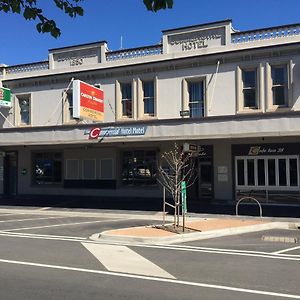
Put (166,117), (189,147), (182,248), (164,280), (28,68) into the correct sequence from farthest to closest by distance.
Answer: (28,68)
(166,117)
(189,147)
(182,248)
(164,280)

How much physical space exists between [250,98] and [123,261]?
14.2 meters

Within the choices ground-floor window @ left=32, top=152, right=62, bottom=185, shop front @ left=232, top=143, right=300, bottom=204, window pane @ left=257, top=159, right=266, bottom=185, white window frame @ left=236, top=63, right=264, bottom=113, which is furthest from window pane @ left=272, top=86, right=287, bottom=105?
ground-floor window @ left=32, top=152, right=62, bottom=185

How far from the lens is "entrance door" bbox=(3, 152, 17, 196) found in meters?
29.7

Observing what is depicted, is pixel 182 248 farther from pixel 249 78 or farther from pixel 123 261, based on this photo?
pixel 249 78

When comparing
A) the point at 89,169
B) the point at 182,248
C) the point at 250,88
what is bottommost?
the point at 182,248

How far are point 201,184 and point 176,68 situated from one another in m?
5.96

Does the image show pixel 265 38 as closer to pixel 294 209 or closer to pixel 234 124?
pixel 234 124

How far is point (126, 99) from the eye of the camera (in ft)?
84.6

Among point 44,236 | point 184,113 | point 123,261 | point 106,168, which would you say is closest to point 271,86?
point 184,113

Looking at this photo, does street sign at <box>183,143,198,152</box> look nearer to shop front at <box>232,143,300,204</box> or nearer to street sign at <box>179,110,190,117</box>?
street sign at <box>179,110,190,117</box>

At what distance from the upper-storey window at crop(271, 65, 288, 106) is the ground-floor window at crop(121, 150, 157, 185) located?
699 centimetres

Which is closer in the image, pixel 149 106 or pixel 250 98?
pixel 250 98

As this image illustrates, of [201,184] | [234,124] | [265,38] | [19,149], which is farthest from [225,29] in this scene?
[19,149]

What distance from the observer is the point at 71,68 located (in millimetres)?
27484
